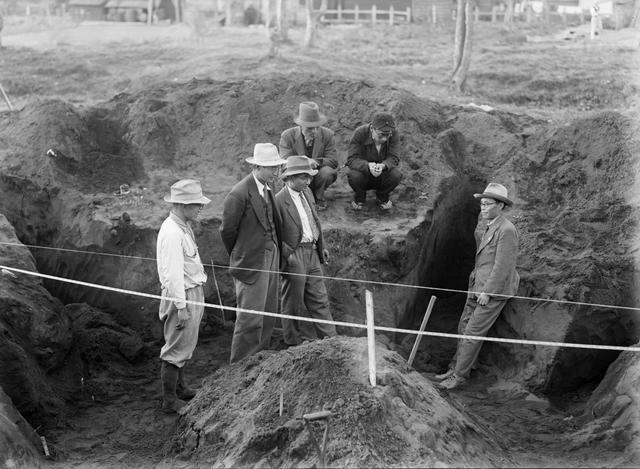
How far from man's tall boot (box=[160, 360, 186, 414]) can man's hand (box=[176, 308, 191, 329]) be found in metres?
0.41

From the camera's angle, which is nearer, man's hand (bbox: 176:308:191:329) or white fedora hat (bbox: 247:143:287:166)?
man's hand (bbox: 176:308:191:329)

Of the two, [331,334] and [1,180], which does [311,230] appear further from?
[1,180]

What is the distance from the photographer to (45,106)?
40.7 ft

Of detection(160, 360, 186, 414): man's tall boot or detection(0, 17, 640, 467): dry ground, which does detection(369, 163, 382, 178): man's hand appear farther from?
detection(160, 360, 186, 414): man's tall boot

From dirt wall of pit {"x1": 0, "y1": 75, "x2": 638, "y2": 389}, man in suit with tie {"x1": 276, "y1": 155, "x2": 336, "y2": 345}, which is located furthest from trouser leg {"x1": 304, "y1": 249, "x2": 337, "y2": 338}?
dirt wall of pit {"x1": 0, "y1": 75, "x2": 638, "y2": 389}

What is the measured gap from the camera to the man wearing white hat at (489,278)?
858cm

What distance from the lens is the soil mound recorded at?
5.70m

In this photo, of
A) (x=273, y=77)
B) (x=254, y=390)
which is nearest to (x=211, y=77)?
(x=273, y=77)

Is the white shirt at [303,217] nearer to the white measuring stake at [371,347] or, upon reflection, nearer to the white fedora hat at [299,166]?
the white fedora hat at [299,166]

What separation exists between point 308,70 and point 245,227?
27.8 ft

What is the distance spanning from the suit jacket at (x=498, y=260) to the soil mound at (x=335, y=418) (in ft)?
6.61

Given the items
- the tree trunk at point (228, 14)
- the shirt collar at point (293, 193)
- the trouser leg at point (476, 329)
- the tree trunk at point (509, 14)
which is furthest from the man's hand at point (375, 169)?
the tree trunk at point (509, 14)

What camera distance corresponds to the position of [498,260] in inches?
338

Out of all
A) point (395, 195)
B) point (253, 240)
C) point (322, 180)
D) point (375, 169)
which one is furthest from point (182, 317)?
point (395, 195)
